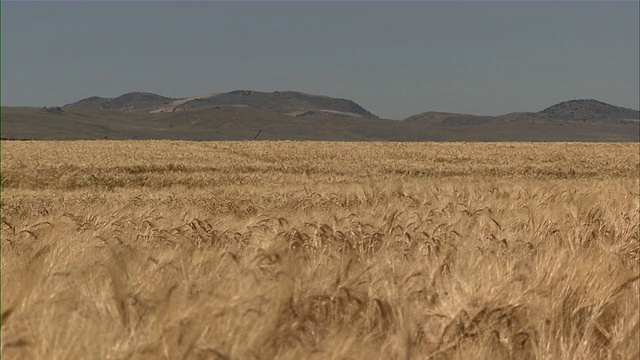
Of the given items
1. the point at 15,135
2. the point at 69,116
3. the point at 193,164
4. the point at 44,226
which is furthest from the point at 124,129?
the point at 44,226

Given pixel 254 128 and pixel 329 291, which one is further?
pixel 254 128

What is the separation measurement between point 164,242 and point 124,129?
5816 inches

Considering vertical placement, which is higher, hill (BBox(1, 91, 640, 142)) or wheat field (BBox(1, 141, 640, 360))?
wheat field (BBox(1, 141, 640, 360))

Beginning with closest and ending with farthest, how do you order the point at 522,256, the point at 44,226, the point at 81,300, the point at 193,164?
the point at 81,300 → the point at 522,256 → the point at 44,226 → the point at 193,164

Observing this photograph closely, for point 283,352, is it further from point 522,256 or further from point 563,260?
point 522,256

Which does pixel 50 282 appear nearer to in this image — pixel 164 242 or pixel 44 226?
pixel 164 242

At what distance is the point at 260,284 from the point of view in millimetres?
2447

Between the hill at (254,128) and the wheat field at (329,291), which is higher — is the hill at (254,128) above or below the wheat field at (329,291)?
below

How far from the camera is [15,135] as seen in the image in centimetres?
11756

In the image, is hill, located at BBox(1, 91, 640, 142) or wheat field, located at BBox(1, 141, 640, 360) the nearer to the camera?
wheat field, located at BBox(1, 141, 640, 360)

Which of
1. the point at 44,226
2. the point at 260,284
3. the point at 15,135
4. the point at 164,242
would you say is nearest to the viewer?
the point at 260,284

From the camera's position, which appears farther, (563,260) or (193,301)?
(563,260)

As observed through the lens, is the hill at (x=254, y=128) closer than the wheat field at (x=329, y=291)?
No

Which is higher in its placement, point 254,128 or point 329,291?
point 329,291
